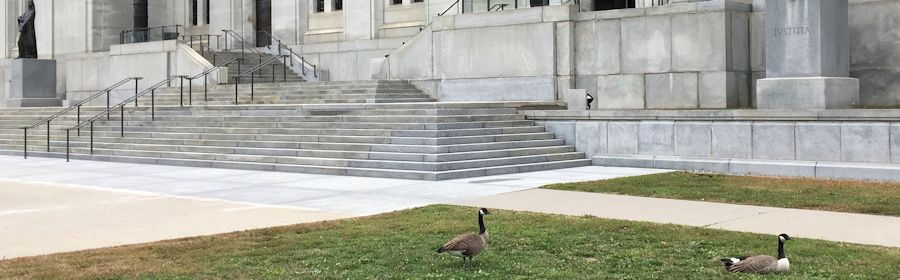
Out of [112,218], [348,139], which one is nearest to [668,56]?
[348,139]

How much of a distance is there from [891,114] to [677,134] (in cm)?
441

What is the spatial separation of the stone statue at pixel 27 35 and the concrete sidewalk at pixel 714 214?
3295 centimetres

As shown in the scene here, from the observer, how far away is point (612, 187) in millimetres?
15539

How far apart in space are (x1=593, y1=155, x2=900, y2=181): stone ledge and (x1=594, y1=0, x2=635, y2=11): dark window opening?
1329 centimetres

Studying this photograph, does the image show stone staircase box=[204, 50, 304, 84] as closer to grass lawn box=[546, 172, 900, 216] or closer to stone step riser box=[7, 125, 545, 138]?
stone step riser box=[7, 125, 545, 138]

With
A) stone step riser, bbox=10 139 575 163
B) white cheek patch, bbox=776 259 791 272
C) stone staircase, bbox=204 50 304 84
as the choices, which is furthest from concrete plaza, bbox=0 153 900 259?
stone staircase, bbox=204 50 304 84

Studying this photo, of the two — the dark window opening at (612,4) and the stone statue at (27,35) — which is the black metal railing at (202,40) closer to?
the stone statue at (27,35)

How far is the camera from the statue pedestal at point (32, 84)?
1582 inches

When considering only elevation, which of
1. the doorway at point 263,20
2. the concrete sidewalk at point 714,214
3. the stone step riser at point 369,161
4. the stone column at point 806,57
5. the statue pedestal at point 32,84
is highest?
the doorway at point 263,20

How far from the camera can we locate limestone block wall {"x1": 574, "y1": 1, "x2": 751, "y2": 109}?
→ 22125mm

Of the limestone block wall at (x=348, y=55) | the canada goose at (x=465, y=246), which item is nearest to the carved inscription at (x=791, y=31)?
the canada goose at (x=465, y=246)

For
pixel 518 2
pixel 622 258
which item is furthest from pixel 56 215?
pixel 518 2

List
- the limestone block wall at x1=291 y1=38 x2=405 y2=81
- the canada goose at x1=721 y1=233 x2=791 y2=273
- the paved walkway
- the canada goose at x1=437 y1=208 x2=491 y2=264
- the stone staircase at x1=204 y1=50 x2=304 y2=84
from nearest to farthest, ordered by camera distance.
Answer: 1. the canada goose at x1=721 y1=233 x2=791 y2=273
2. the canada goose at x1=437 y1=208 x2=491 y2=264
3. the paved walkway
4. the limestone block wall at x1=291 y1=38 x2=405 y2=81
5. the stone staircase at x1=204 y1=50 x2=304 y2=84

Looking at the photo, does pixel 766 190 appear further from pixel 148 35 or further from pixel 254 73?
pixel 148 35
